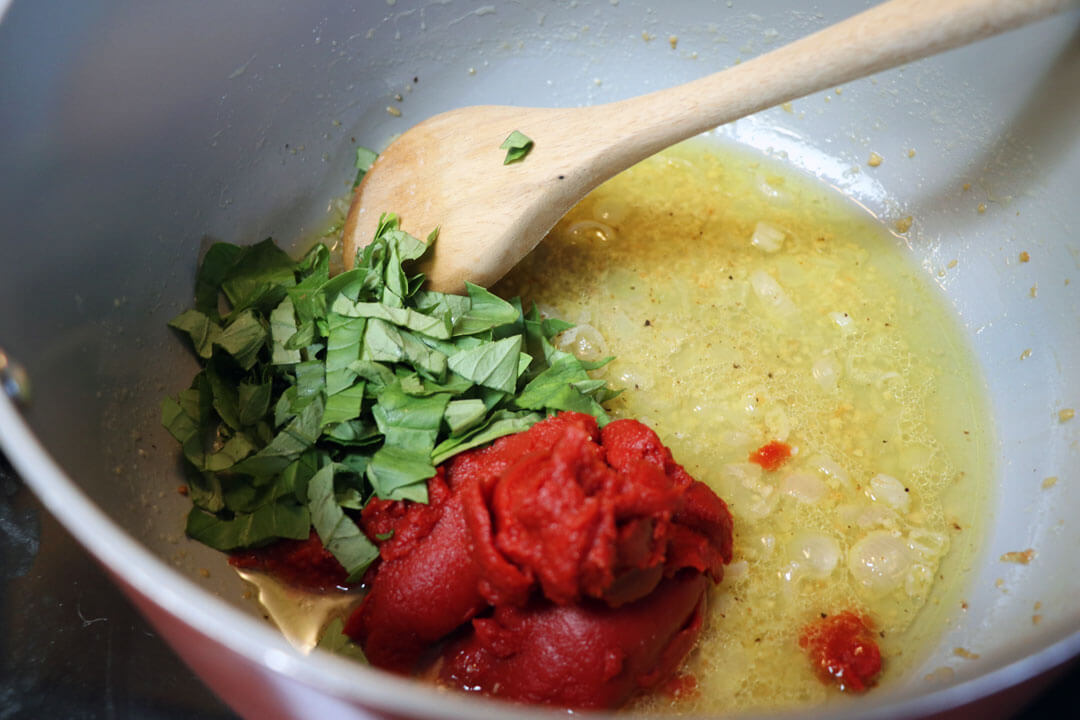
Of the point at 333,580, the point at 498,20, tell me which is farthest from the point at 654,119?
the point at 333,580

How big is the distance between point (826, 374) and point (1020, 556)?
22.2 inches

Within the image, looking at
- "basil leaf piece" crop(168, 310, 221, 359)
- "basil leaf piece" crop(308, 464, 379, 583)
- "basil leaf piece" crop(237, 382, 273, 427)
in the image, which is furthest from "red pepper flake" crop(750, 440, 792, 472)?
"basil leaf piece" crop(168, 310, 221, 359)

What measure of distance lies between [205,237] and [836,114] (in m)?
1.80

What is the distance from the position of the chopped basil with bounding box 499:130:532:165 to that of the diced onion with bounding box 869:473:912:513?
112 centimetres

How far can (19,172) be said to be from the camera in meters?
1.42

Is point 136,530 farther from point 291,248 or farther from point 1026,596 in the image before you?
point 1026,596

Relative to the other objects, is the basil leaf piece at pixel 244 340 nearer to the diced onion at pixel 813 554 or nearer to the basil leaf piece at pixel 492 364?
the basil leaf piece at pixel 492 364

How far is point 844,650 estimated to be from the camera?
155 cm

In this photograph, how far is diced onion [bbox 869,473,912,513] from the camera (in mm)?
1753

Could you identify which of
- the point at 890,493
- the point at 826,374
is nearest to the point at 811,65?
the point at 826,374

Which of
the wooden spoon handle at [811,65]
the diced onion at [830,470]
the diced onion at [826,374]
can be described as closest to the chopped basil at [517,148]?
the wooden spoon handle at [811,65]

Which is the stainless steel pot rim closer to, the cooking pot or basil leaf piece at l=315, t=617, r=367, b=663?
the cooking pot

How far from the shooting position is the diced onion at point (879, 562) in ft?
5.40

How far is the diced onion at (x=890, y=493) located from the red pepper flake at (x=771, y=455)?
7.7 inches
